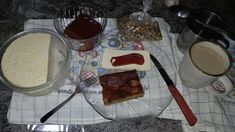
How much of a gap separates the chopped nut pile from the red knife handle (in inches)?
8.4

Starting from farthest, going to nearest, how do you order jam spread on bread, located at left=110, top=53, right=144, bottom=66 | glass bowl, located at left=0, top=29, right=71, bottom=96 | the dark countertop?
the dark countertop
jam spread on bread, located at left=110, top=53, right=144, bottom=66
glass bowl, located at left=0, top=29, right=71, bottom=96

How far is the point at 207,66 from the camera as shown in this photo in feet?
2.48

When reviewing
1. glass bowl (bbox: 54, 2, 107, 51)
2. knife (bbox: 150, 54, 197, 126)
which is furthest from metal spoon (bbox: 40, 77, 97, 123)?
knife (bbox: 150, 54, 197, 126)

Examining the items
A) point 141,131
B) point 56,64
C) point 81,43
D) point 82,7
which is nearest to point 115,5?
point 82,7

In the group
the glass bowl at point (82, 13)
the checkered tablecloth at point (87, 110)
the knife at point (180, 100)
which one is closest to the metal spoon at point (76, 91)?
the checkered tablecloth at point (87, 110)

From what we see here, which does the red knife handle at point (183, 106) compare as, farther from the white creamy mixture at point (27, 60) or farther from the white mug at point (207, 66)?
the white creamy mixture at point (27, 60)

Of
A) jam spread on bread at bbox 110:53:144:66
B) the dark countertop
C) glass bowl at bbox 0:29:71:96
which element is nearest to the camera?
glass bowl at bbox 0:29:71:96

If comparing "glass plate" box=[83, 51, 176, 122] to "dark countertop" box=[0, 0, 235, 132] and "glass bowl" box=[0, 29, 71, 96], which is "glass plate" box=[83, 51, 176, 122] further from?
"dark countertop" box=[0, 0, 235, 132]

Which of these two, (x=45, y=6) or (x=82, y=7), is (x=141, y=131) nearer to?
(x=82, y=7)

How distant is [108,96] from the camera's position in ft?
2.42

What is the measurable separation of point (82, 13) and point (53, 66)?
277mm

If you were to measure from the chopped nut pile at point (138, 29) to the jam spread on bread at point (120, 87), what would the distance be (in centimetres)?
16

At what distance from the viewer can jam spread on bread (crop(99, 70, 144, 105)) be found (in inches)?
29.0

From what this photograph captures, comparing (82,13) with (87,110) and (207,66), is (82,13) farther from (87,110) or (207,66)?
(207,66)
